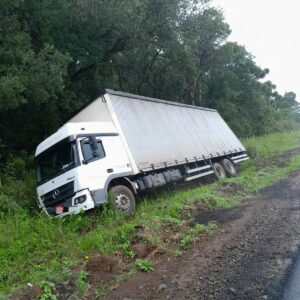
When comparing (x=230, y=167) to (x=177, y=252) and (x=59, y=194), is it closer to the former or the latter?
(x=59, y=194)

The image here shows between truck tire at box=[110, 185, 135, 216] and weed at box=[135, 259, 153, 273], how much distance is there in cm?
363

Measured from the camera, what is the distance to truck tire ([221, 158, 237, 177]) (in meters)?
17.5

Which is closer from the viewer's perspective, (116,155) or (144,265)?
(144,265)

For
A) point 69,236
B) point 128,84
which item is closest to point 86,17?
point 128,84

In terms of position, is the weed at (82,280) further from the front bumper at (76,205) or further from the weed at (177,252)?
the front bumper at (76,205)

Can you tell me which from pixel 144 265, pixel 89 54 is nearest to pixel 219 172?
pixel 89 54

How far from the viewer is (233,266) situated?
596cm

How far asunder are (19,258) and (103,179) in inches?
135

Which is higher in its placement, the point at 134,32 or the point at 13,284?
the point at 134,32

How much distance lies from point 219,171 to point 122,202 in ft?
24.1

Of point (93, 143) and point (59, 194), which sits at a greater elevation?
point (93, 143)

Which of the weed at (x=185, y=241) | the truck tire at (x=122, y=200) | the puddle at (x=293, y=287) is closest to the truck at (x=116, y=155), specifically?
the truck tire at (x=122, y=200)

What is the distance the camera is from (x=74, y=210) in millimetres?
9703

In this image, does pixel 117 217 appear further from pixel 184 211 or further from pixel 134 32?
pixel 134 32
